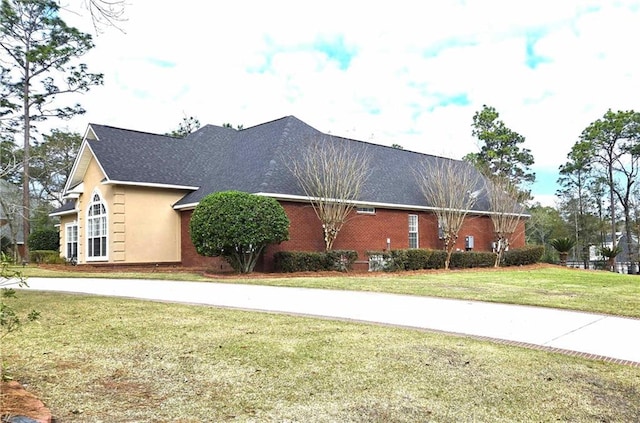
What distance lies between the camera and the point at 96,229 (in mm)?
23047

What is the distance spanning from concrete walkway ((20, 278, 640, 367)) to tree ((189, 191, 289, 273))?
334cm

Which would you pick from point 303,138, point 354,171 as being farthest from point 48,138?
point 354,171

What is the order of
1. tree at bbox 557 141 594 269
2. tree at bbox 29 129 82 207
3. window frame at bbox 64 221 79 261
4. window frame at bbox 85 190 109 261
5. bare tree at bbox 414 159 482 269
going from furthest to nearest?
tree at bbox 557 141 594 269, tree at bbox 29 129 82 207, window frame at bbox 64 221 79 261, bare tree at bbox 414 159 482 269, window frame at bbox 85 190 109 261

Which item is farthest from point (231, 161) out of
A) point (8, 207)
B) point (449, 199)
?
point (8, 207)

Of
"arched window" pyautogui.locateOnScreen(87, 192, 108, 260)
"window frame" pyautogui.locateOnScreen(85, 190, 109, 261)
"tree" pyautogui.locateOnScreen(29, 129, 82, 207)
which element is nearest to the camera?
"window frame" pyautogui.locateOnScreen(85, 190, 109, 261)

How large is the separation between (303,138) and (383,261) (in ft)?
23.5

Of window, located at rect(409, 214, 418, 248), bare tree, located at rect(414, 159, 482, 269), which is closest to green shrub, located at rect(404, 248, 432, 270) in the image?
bare tree, located at rect(414, 159, 482, 269)

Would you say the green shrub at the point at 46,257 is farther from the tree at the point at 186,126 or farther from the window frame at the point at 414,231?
the tree at the point at 186,126

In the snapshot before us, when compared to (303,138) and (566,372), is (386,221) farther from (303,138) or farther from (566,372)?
(566,372)

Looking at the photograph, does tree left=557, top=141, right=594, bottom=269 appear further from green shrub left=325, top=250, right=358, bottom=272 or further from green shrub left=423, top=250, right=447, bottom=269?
green shrub left=325, top=250, right=358, bottom=272

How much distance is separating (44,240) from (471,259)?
2458cm

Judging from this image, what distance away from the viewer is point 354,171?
2097 centimetres

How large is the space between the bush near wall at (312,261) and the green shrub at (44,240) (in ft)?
59.2

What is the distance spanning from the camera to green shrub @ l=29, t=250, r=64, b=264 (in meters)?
26.2
